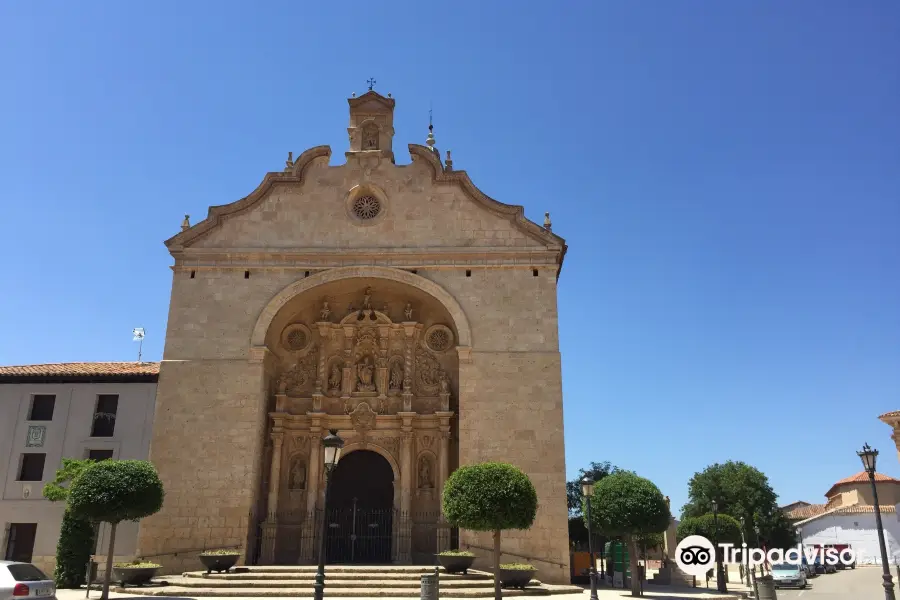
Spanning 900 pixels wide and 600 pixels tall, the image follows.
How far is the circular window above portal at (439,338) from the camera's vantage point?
2286cm

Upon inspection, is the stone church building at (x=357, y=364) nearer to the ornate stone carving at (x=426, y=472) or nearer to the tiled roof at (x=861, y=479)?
the ornate stone carving at (x=426, y=472)

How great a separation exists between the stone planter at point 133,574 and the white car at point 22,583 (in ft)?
17.6

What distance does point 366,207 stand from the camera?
2297cm

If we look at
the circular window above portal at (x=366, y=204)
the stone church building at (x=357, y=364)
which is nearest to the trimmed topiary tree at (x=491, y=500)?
the stone church building at (x=357, y=364)

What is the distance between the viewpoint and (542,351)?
824 inches

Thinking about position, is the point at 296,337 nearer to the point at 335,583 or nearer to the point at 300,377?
the point at 300,377

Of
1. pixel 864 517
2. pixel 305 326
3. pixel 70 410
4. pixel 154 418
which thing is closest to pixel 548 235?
pixel 305 326

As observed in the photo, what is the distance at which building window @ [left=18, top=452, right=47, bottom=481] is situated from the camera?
72.0ft

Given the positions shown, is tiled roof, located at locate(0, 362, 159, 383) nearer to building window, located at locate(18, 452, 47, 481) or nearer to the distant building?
building window, located at locate(18, 452, 47, 481)

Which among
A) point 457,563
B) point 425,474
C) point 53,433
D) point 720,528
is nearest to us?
point 457,563

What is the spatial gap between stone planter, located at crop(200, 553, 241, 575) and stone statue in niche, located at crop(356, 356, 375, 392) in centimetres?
620

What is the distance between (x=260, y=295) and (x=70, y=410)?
284 inches

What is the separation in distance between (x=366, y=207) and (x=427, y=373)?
5.68m

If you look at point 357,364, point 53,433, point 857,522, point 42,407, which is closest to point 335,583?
point 357,364
